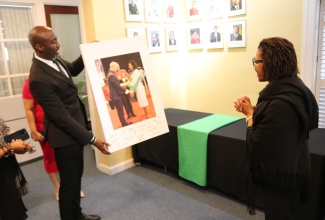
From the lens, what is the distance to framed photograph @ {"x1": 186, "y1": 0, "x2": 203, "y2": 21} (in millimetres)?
3529

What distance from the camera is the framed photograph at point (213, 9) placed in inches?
129

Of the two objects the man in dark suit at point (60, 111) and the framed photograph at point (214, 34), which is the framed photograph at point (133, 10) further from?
the man in dark suit at point (60, 111)

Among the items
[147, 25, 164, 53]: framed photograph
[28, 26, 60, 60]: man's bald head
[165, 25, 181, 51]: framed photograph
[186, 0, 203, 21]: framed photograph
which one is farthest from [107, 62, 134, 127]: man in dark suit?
[186, 0, 203, 21]: framed photograph

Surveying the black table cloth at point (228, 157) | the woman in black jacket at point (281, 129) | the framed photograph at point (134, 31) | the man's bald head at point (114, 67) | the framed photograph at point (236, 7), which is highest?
the framed photograph at point (236, 7)

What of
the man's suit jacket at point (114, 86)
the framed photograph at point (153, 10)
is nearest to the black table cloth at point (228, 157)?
the man's suit jacket at point (114, 86)

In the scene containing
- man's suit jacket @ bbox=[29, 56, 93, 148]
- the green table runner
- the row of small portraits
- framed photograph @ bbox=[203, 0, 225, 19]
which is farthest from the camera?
framed photograph @ bbox=[203, 0, 225, 19]

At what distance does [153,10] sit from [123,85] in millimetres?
1619

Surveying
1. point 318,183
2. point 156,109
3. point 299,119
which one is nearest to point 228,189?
point 318,183

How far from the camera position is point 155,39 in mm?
3412

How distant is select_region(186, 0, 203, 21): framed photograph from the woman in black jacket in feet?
7.83

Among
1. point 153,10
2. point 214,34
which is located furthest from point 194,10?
point 153,10

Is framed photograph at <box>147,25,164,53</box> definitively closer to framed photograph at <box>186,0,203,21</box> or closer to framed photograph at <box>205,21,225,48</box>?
framed photograph at <box>186,0,203,21</box>

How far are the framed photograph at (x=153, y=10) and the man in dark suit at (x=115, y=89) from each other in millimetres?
1453

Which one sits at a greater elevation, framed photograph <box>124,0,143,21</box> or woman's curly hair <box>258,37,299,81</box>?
framed photograph <box>124,0,143,21</box>
